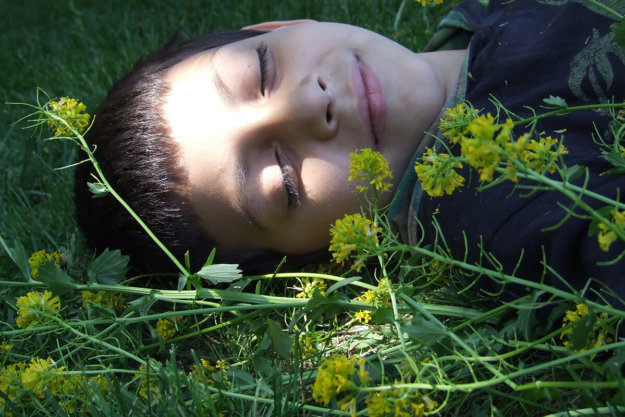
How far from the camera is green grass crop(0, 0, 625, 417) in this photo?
1112mm

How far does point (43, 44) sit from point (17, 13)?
0.73 metres

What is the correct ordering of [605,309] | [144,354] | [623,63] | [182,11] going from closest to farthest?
[605,309] → [623,63] → [144,354] → [182,11]

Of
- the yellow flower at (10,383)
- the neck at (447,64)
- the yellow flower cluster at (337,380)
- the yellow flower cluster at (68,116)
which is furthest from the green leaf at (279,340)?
the neck at (447,64)

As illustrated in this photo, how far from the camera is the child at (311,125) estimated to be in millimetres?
1618

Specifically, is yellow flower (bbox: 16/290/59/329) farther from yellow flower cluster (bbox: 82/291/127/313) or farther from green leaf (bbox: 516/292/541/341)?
green leaf (bbox: 516/292/541/341)

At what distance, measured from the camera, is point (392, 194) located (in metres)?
1.81

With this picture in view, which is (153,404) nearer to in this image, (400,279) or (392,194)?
(400,279)

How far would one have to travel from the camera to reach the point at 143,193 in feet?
6.13

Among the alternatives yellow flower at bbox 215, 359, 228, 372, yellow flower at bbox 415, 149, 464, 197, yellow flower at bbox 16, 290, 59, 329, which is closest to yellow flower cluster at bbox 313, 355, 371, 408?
yellow flower at bbox 415, 149, 464, 197

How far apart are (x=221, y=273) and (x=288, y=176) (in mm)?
376

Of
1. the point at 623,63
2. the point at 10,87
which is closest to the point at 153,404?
the point at 623,63

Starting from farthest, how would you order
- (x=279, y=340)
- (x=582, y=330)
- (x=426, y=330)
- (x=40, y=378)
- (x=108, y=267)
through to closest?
(x=108, y=267) → (x=279, y=340) → (x=40, y=378) → (x=426, y=330) → (x=582, y=330)

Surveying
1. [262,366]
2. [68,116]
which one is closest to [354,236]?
[262,366]

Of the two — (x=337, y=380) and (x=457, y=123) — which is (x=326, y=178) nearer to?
(x=457, y=123)
